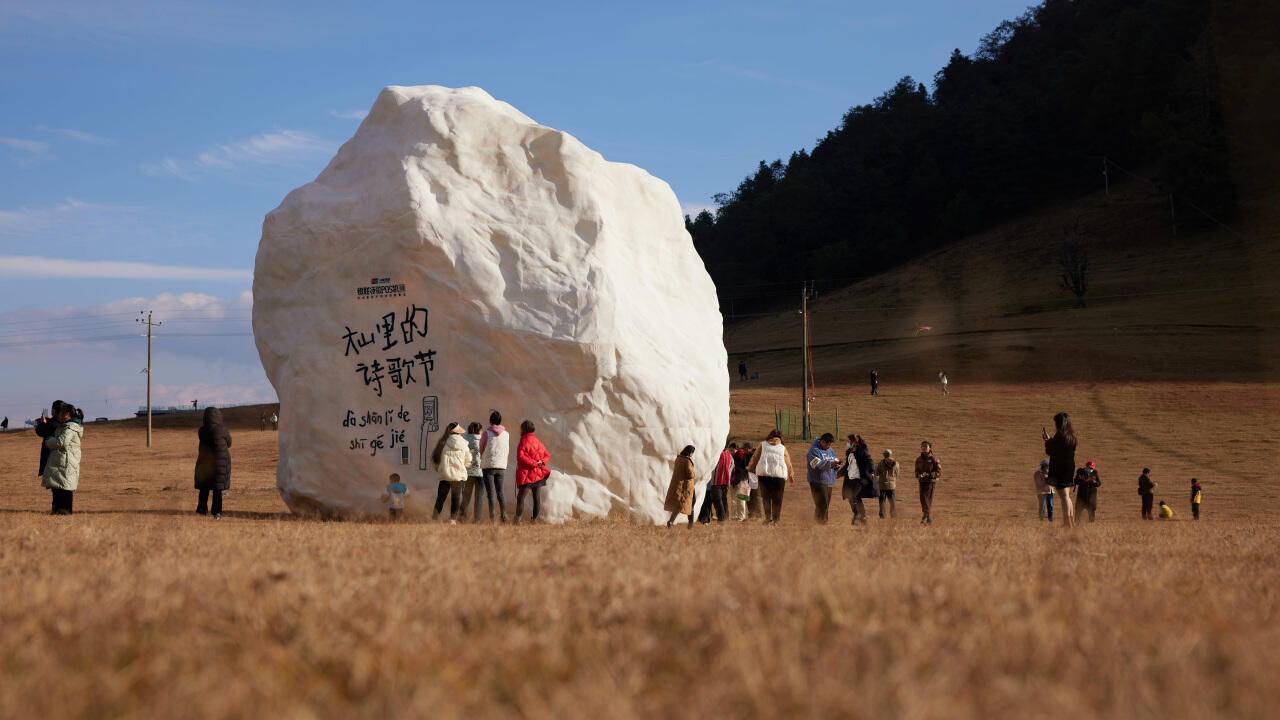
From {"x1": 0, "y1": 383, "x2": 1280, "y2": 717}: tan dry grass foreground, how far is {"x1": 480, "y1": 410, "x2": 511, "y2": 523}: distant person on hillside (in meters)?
5.16

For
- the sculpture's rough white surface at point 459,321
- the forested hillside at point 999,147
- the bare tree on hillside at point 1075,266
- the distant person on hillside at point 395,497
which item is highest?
the forested hillside at point 999,147

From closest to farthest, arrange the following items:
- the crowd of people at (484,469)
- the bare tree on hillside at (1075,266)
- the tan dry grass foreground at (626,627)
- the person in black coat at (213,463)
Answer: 1. the tan dry grass foreground at (626,627)
2. the crowd of people at (484,469)
3. the person in black coat at (213,463)
4. the bare tree on hillside at (1075,266)

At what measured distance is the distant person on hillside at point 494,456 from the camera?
49.2 feet

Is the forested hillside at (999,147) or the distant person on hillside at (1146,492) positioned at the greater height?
the forested hillside at (999,147)

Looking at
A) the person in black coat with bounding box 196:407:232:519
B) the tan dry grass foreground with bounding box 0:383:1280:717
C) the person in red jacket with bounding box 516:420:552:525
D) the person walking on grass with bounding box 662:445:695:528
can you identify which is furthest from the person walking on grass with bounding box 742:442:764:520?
the tan dry grass foreground with bounding box 0:383:1280:717

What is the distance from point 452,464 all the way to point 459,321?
255 centimetres

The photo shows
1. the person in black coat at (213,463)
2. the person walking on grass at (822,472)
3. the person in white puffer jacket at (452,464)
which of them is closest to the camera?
the person in white puffer jacket at (452,464)

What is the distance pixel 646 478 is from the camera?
1705 cm

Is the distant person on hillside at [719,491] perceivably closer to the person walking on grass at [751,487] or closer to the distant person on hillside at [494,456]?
the person walking on grass at [751,487]

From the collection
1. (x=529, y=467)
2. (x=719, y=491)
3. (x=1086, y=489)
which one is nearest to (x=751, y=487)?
(x=719, y=491)

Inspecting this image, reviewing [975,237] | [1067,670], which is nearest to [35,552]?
[1067,670]

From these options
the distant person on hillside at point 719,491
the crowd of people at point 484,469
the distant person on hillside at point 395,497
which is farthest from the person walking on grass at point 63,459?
the distant person on hillside at point 719,491

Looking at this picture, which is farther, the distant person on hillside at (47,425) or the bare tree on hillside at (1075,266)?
the bare tree on hillside at (1075,266)

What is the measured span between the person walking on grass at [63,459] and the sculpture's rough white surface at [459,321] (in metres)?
3.12
